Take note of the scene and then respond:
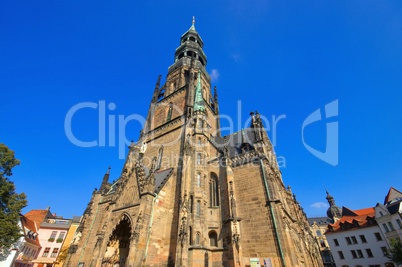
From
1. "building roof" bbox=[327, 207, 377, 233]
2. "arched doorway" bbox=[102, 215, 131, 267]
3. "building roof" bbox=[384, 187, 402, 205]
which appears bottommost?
"arched doorway" bbox=[102, 215, 131, 267]

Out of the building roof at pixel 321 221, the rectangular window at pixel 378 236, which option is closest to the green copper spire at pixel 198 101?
the rectangular window at pixel 378 236

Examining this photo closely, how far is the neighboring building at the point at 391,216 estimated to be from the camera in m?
26.3

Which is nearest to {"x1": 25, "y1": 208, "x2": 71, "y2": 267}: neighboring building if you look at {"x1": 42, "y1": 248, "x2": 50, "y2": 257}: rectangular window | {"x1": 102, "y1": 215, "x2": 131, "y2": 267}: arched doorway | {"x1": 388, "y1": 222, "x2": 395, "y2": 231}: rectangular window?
{"x1": 42, "y1": 248, "x2": 50, "y2": 257}: rectangular window

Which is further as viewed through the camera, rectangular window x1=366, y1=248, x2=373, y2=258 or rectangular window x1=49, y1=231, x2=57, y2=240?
rectangular window x1=49, y1=231, x2=57, y2=240

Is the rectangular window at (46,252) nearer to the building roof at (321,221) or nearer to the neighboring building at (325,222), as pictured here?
the neighboring building at (325,222)

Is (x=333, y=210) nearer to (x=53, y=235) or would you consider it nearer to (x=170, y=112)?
(x=170, y=112)

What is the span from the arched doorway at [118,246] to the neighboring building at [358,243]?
34.4 m

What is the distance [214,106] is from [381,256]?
31.7 m

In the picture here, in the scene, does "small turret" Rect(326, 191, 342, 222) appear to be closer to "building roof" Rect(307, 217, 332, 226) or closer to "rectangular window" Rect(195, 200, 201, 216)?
"building roof" Rect(307, 217, 332, 226)

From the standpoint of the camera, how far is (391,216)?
27.4m

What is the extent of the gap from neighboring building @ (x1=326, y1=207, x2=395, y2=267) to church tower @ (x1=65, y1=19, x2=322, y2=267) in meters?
15.7

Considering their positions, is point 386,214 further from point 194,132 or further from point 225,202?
point 194,132

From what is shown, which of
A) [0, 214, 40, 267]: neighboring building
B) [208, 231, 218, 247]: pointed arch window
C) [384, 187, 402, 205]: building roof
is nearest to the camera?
[208, 231, 218, 247]: pointed arch window

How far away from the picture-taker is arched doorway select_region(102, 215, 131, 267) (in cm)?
1498
